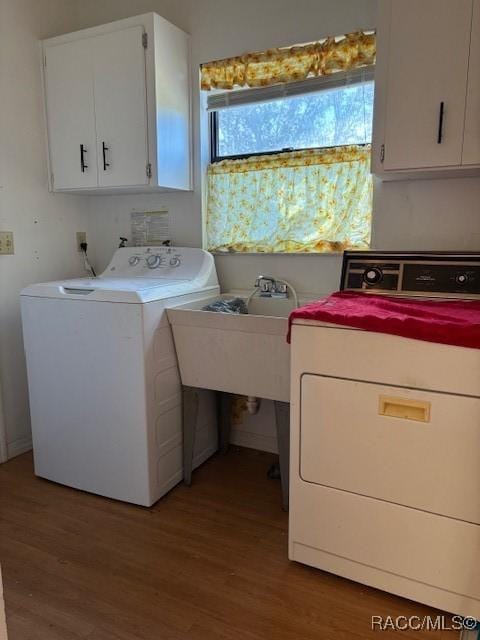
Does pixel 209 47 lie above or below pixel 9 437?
above

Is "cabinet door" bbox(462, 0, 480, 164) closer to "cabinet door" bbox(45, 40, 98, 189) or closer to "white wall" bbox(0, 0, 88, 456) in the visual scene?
"cabinet door" bbox(45, 40, 98, 189)

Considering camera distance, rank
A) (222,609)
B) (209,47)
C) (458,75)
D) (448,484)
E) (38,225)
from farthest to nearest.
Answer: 1. (38,225)
2. (209,47)
3. (458,75)
4. (222,609)
5. (448,484)

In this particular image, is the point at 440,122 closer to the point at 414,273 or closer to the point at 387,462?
the point at 414,273

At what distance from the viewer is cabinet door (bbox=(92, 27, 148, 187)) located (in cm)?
219

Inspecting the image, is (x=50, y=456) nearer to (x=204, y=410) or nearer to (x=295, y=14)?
(x=204, y=410)

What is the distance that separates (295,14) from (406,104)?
2.84 ft

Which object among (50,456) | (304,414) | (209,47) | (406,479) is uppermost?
(209,47)

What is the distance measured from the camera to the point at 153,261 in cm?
249

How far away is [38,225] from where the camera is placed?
252 centimetres

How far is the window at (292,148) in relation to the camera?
2.15 m

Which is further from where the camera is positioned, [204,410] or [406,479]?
[204,410]

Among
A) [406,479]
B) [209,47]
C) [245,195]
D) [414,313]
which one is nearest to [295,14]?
[209,47]

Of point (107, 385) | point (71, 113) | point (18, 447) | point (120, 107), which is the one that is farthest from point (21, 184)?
point (18, 447)

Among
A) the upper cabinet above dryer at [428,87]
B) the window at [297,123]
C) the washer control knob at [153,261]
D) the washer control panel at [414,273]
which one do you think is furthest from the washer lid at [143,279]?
the upper cabinet above dryer at [428,87]
